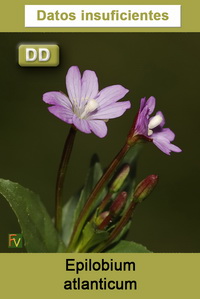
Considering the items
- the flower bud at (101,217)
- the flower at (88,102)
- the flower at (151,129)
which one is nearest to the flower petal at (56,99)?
the flower at (88,102)

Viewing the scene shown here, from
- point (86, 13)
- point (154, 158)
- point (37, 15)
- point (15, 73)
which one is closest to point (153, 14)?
point (86, 13)

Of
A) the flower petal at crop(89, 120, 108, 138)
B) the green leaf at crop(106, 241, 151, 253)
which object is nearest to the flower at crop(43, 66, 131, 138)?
the flower petal at crop(89, 120, 108, 138)

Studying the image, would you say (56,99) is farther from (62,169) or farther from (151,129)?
(151,129)

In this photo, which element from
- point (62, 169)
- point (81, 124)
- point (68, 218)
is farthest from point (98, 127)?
point (68, 218)

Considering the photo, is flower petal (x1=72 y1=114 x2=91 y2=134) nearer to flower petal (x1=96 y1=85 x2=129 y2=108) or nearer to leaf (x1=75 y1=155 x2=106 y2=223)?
flower petal (x1=96 y1=85 x2=129 y2=108)

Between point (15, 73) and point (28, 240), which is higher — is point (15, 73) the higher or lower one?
the higher one

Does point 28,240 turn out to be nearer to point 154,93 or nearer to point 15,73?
point 15,73
